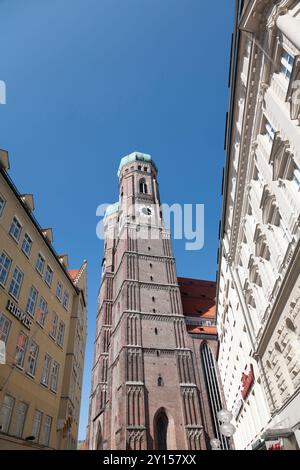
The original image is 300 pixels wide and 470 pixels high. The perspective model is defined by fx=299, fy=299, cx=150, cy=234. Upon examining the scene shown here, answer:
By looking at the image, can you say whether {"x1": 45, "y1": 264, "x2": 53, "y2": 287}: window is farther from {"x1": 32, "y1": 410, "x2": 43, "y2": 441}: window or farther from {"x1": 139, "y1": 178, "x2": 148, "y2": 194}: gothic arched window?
{"x1": 139, "y1": 178, "x2": 148, "y2": 194}: gothic arched window

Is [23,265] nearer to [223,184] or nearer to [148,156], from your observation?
[223,184]

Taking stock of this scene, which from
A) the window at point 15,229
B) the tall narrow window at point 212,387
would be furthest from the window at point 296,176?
the tall narrow window at point 212,387

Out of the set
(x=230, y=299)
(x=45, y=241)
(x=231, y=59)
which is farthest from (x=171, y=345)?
(x=231, y=59)

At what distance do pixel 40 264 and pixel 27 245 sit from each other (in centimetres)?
183

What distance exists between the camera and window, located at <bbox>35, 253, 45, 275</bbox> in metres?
17.2

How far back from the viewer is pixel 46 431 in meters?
15.6

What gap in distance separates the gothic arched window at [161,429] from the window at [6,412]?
22364 mm

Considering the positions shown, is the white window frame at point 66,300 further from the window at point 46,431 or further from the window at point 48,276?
the window at point 46,431

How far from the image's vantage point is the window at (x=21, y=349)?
13.6 m

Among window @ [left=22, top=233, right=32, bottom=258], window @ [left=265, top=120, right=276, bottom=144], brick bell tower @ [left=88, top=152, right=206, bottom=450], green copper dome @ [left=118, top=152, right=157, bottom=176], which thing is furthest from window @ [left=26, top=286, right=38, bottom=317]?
green copper dome @ [left=118, top=152, right=157, bottom=176]

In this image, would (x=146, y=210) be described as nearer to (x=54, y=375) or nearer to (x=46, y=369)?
(x=54, y=375)

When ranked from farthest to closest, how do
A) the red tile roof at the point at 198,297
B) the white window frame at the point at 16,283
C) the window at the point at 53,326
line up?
the red tile roof at the point at 198,297, the window at the point at 53,326, the white window frame at the point at 16,283

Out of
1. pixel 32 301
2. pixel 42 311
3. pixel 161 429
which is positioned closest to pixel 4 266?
pixel 32 301

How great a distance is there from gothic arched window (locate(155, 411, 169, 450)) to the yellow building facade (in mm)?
13595
